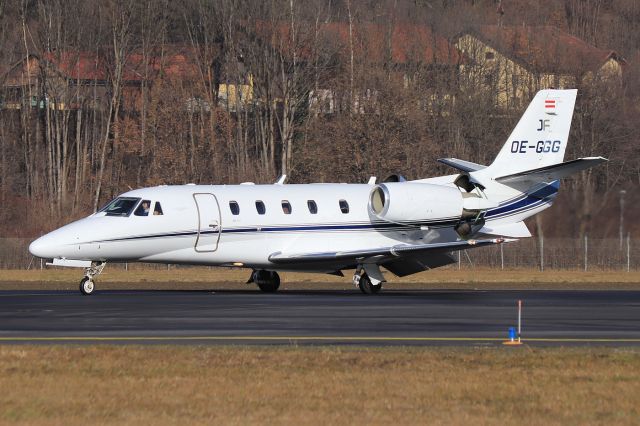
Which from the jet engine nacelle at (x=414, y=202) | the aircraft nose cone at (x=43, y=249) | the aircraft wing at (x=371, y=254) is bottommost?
the aircraft wing at (x=371, y=254)

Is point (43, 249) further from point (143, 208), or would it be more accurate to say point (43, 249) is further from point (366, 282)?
point (366, 282)

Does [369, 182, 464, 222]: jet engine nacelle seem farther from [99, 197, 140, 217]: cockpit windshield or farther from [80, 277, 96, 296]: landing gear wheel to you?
[80, 277, 96, 296]: landing gear wheel

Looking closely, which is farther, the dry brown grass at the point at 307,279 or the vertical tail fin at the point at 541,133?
the dry brown grass at the point at 307,279

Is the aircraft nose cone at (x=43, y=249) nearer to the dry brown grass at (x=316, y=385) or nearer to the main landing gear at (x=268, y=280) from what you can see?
the main landing gear at (x=268, y=280)

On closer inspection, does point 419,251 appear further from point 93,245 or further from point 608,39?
point 608,39

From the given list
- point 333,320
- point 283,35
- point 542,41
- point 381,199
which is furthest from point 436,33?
point 333,320

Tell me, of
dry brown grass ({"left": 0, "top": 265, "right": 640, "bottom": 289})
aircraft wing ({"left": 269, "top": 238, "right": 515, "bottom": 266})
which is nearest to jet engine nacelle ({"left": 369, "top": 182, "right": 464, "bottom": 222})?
aircraft wing ({"left": 269, "top": 238, "right": 515, "bottom": 266})

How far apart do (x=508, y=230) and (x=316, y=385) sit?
22.4m

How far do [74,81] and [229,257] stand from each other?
47.2 m

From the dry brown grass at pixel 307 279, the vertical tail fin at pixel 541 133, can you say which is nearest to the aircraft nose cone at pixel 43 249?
the dry brown grass at pixel 307 279

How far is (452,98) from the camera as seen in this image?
250 ft

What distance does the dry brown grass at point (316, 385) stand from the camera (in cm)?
1334

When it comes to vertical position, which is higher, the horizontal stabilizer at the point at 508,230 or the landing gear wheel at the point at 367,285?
→ the horizontal stabilizer at the point at 508,230

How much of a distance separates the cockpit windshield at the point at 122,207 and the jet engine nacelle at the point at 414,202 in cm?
685
